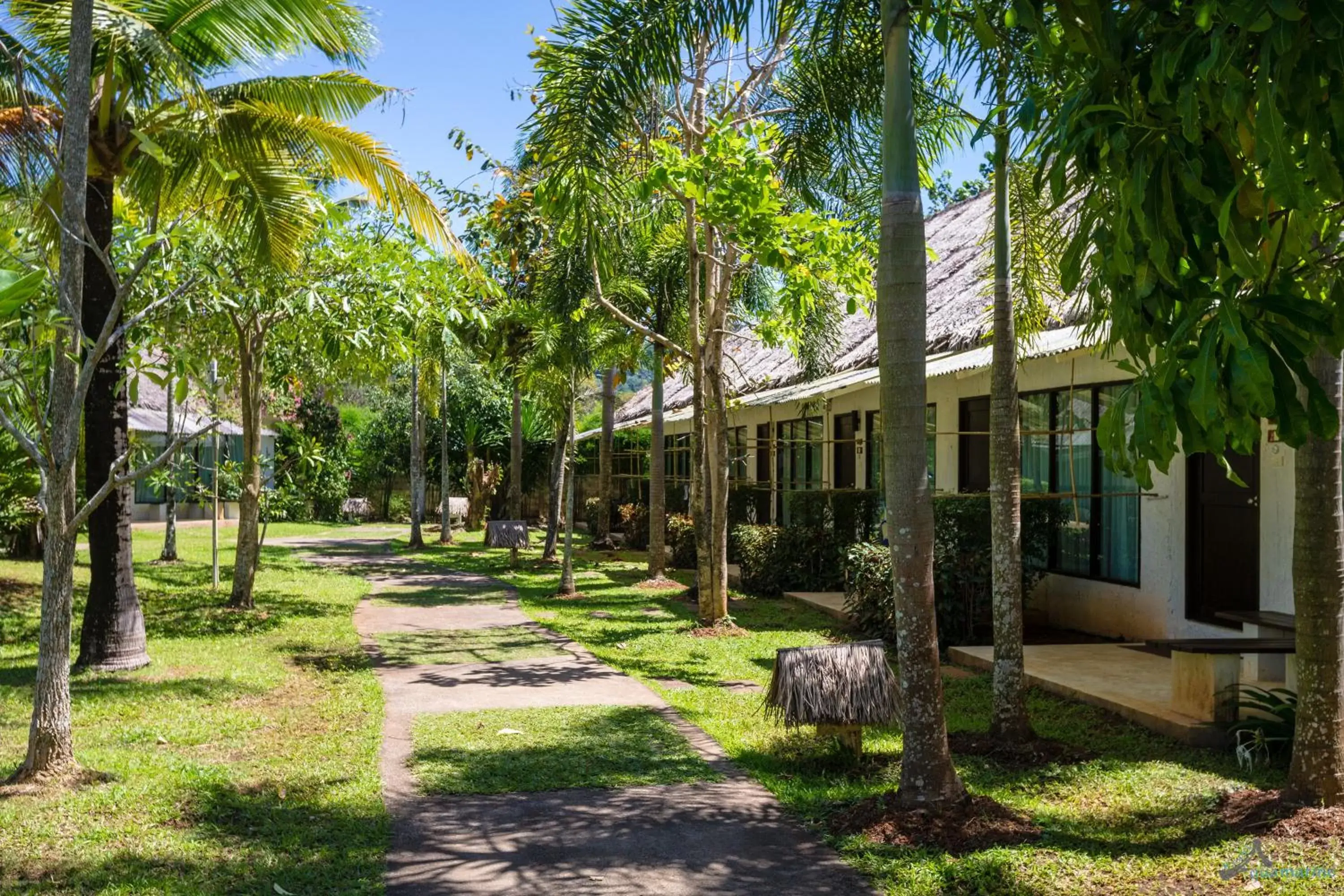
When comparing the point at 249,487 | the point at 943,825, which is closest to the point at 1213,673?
the point at 943,825

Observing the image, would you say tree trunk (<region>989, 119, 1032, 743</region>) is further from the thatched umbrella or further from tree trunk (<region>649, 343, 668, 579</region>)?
tree trunk (<region>649, 343, 668, 579</region>)

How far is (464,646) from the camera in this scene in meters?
11.9

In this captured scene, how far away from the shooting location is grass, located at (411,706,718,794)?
660cm

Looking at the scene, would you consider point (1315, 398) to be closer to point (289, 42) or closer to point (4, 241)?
point (4, 241)

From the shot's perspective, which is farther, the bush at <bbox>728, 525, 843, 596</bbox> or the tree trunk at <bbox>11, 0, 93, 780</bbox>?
the bush at <bbox>728, 525, 843, 596</bbox>

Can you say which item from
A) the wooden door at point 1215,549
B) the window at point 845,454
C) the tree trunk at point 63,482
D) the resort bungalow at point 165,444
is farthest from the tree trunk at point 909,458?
the resort bungalow at point 165,444

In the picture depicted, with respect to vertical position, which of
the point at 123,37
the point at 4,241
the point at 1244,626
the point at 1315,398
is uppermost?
the point at 123,37

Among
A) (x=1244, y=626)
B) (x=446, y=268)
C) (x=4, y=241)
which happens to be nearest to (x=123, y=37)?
(x=446, y=268)

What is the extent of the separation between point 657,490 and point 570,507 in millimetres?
1865

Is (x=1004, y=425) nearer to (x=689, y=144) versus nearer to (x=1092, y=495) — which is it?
(x=1092, y=495)

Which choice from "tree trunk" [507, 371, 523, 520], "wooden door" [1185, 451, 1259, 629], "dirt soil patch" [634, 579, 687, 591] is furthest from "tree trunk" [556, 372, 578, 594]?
"wooden door" [1185, 451, 1259, 629]

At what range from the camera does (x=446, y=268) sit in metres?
11.0

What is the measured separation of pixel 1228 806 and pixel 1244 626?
11.4 feet

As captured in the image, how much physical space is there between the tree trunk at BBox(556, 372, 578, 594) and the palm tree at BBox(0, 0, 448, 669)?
584cm
